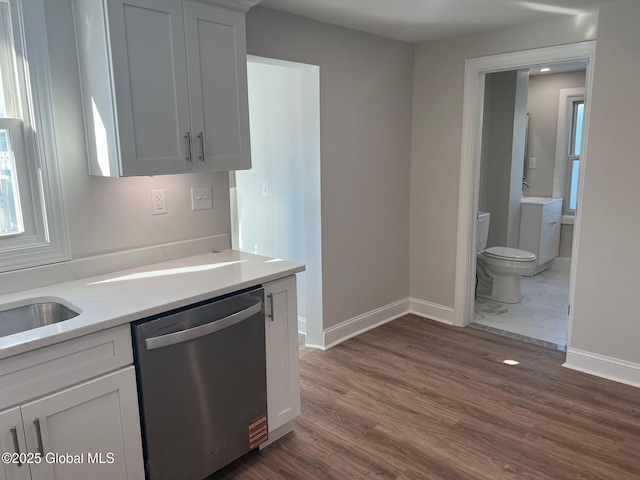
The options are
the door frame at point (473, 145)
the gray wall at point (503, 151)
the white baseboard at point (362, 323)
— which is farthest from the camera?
the gray wall at point (503, 151)

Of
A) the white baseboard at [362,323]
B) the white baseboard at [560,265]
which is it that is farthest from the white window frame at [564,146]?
the white baseboard at [362,323]

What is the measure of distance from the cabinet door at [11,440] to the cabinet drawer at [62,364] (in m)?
0.04

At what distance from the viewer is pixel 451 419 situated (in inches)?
102

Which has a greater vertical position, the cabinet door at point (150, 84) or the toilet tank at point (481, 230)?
the cabinet door at point (150, 84)

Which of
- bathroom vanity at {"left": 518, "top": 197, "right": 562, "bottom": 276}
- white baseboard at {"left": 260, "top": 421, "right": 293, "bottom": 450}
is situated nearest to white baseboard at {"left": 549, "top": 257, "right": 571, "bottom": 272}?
bathroom vanity at {"left": 518, "top": 197, "right": 562, "bottom": 276}

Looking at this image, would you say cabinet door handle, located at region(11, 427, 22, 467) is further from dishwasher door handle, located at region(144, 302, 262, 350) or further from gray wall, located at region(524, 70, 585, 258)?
gray wall, located at region(524, 70, 585, 258)

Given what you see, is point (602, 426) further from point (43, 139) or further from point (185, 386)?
point (43, 139)

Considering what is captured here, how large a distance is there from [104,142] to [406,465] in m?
1.97

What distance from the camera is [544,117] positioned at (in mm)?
5523

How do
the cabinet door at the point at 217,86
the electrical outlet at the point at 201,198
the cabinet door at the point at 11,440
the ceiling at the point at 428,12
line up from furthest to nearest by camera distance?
the ceiling at the point at 428,12, the electrical outlet at the point at 201,198, the cabinet door at the point at 217,86, the cabinet door at the point at 11,440

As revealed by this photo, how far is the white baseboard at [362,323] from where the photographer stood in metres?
3.50

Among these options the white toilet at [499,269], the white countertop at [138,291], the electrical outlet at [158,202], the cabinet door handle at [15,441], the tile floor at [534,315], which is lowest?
the tile floor at [534,315]

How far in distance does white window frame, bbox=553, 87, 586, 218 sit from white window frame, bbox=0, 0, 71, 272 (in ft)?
17.0

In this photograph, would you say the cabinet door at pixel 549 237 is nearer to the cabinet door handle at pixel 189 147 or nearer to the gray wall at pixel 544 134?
the gray wall at pixel 544 134
